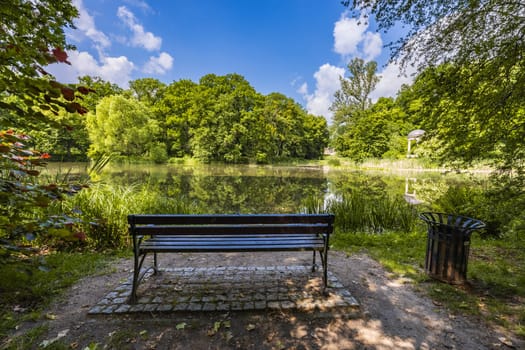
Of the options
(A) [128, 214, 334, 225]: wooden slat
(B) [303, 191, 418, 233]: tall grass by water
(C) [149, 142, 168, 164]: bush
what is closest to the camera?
(A) [128, 214, 334, 225]: wooden slat

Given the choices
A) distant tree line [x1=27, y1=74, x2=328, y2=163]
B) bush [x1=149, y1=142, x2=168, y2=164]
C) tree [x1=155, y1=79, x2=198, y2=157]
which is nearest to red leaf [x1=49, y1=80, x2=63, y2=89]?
distant tree line [x1=27, y1=74, x2=328, y2=163]

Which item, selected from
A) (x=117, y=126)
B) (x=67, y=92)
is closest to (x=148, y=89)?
(x=117, y=126)

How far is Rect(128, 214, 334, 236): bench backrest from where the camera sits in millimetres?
2064

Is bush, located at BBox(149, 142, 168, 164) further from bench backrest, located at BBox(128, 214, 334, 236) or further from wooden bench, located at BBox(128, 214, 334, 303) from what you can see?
bench backrest, located at BBox(128, 214, 334, 236)

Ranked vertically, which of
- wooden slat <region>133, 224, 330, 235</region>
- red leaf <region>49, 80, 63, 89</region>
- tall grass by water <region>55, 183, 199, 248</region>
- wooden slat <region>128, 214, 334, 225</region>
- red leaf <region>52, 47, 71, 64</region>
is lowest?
tall grass by water <region>55, 183, 199, 248</region>

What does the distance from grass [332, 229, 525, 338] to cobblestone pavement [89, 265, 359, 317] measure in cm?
99

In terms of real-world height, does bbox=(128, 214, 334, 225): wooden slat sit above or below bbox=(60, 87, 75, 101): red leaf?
below

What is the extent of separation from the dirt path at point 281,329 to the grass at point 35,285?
11cm

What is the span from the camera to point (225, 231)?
84.1 inches

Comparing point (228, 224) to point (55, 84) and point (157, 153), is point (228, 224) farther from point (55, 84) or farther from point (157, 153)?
point (157, 153)

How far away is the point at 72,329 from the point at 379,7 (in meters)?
4.98

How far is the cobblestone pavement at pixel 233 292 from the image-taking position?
2090 millimetres

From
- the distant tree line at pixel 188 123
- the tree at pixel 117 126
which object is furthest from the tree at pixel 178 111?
the tree at pixel 117 126

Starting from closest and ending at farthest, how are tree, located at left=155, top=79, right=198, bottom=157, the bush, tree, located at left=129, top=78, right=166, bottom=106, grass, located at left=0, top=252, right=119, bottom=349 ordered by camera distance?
grass, located at left=0, top=252, right=119, bottom=349 < the bush < tree, located at left=155, top=79, right=198, bottom=157 < tree, located at left=129, top=78, right=166, bottom=106
